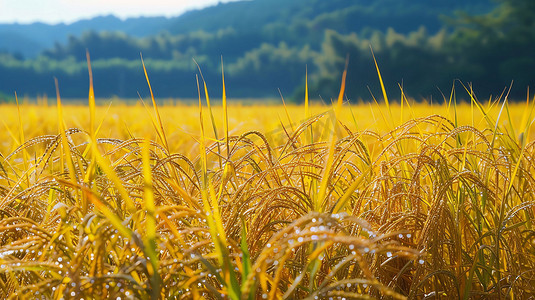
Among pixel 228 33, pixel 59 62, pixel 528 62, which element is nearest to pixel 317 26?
pixel 228 33

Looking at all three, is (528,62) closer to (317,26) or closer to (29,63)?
(317,26)

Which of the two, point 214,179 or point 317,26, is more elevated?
point 317,26

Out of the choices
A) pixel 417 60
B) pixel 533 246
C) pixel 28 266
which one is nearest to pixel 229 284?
pixel 28 266

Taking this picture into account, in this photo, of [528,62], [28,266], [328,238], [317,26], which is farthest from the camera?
[317,26]

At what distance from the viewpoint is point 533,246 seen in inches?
41.6

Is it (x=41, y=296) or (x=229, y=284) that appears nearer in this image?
(x=229, y=284)

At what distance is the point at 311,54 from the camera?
34.1m

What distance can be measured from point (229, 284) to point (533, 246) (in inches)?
27.3

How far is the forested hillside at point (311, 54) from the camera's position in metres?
19.6

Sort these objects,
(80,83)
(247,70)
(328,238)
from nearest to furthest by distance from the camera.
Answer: (328,238), (247,70), (80,83)

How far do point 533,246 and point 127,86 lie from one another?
44.0 m

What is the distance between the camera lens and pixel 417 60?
2123 cm

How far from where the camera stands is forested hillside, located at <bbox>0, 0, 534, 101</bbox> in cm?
1956

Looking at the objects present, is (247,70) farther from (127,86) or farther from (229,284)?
(229,284)
